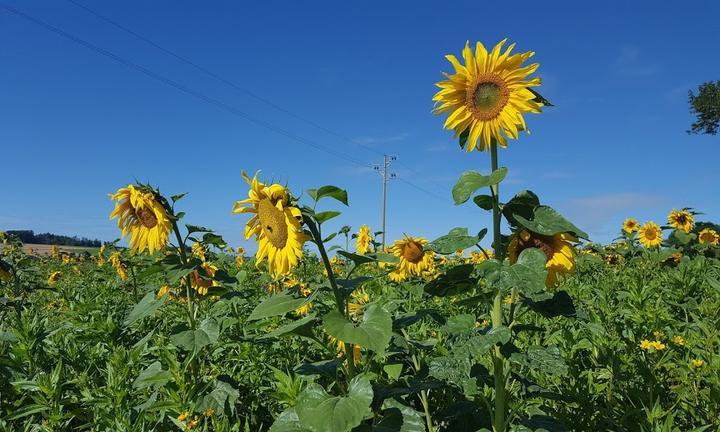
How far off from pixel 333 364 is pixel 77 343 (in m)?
2.49

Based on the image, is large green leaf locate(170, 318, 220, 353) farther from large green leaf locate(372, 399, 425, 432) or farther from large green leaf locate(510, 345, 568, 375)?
large green leaf locate(510, 345, 568, 375)

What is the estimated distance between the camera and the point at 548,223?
1835mm

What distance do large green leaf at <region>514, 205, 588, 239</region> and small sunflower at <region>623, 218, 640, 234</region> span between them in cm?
960

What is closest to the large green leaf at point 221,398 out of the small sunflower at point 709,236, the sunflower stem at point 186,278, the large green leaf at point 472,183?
the sunflower stem at point 186,278

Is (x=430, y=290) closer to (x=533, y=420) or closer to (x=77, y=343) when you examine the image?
(x=533, y=420)

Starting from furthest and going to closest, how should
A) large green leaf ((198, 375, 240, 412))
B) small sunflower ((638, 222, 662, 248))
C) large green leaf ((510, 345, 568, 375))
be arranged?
small sunflower ((638, 222, 662, 248))
large green leaf ((198, 375, 240, 412))
large green leaf ((510, 345, 568, 375))

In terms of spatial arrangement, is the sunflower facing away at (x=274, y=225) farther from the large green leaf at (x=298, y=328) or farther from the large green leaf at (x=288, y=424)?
the large green leaf at (x=288, y=424)

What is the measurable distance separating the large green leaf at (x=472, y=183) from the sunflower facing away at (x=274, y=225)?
1.98ft

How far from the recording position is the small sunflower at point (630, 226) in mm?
10391

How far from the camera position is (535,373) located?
2.95 metres

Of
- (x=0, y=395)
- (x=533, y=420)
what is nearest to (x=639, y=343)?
(x=533, y=420)

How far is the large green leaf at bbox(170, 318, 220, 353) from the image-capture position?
264 centimetres

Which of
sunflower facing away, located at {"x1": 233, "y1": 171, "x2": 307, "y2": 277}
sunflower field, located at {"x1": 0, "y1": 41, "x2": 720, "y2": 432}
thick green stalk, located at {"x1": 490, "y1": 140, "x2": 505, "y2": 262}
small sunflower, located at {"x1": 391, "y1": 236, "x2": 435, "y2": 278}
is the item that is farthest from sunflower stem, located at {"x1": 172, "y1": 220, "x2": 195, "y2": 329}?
small sunflower, located at {"x1": 391, "y1": 236, "x2": 435, "y2": 278}

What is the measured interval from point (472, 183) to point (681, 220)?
9502 millimetres
